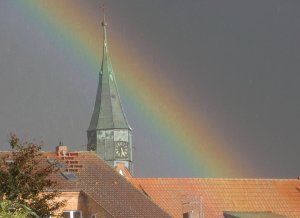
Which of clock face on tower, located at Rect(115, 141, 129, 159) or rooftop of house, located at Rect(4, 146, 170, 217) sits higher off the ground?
clock face on tower, located at Rect(115, 141, 129, 159)

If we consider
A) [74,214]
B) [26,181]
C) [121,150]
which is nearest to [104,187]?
[74,214]

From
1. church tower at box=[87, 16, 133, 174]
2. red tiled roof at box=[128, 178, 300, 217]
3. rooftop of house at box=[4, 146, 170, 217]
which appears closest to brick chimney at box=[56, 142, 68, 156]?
rooftop of house at box=[4, 146, 170, 217]

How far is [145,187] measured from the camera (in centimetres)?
7162

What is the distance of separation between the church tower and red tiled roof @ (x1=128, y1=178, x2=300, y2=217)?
167ft

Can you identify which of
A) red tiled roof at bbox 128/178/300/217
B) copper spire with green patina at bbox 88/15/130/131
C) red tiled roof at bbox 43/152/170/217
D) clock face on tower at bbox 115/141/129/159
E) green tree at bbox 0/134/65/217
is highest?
copper spire with green patina at bbox 88/15/130/131

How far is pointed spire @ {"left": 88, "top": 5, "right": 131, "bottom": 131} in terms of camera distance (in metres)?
132

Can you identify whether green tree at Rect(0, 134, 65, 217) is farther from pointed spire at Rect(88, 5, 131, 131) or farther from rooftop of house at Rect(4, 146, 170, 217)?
pointed spire at Rect(88, 5, 131, 131)

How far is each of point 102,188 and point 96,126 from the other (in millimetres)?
79202

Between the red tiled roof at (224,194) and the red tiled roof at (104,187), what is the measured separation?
14.8m

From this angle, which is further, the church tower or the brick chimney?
the church tower

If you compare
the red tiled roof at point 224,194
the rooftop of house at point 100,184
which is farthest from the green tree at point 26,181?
the red tiled roof at point 224,194

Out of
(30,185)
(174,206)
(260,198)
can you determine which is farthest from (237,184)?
(30,185)

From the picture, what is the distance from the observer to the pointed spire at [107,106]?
132250 mm

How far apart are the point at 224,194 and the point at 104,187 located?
22.0m
